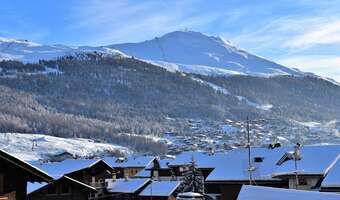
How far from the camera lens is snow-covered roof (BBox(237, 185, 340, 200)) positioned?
12055 millimetres

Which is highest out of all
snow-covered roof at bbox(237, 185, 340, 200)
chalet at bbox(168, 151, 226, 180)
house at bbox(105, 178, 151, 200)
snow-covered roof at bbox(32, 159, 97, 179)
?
snow-covered roof at bbox(237, 185, 340, 200)

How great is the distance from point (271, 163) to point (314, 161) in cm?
602

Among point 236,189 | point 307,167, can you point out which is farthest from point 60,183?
point 307,167

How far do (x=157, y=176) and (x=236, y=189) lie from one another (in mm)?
31153

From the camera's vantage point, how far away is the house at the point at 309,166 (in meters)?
40.0

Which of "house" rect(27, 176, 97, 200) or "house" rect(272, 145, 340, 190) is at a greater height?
"house" rect(272, 145, 340, 190)

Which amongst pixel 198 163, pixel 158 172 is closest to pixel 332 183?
pixel 198 163

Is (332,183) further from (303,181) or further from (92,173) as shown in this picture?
(92,173)

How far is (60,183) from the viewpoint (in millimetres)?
39188

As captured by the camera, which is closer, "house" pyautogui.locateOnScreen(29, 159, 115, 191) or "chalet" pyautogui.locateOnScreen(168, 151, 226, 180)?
"house" pyautogui.locateOnScreen(29, 159, 115, 191)

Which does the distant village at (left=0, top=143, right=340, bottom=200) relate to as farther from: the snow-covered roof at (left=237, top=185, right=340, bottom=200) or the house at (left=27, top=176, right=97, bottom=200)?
the snow-covered roof at (left=237, top=185, right=340, bottom=200)

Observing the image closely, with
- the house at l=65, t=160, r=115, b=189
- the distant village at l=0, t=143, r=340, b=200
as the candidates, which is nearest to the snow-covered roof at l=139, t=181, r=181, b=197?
the distant village at l=0, t=143, r=340, b=200

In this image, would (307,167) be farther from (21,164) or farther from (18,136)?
(18,136)

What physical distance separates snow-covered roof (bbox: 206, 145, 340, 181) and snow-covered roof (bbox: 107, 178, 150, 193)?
9.43 metres
